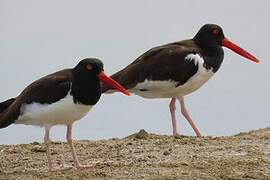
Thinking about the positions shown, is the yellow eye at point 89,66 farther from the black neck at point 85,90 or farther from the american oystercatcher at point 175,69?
the american oystercatcher at point 175,69

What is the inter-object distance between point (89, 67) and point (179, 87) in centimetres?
362

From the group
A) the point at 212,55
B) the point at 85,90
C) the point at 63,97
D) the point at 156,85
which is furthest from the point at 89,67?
the point at 212,55

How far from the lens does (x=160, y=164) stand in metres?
8.82

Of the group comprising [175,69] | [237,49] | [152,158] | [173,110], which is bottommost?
[152,158]

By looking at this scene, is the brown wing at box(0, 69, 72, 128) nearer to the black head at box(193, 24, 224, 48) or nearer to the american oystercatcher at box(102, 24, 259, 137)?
the american oystercatcher at box(102, 24, 259, 137)

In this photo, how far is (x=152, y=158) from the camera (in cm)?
941

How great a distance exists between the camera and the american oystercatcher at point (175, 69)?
11.8m

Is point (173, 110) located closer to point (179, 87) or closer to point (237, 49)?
point (179, 87)

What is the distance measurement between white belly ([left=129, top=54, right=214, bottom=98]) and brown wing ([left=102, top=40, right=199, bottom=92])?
3.6 inches

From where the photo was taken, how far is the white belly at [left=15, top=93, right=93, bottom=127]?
8609mm

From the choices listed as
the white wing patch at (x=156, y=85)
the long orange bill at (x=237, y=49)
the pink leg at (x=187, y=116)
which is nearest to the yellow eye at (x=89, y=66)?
the white wing patch at (x=156, y=85)

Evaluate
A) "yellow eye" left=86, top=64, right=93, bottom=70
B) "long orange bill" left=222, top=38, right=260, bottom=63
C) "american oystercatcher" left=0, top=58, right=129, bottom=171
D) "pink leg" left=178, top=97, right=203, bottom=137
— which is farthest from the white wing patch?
"yellow eye" left=86, top=64, right=93, bottom=70

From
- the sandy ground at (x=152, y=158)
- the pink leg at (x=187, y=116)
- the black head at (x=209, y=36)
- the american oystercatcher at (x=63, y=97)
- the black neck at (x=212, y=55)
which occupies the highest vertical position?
the black head at (x=209, y=36)

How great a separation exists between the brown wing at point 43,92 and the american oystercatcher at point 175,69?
109 inches
